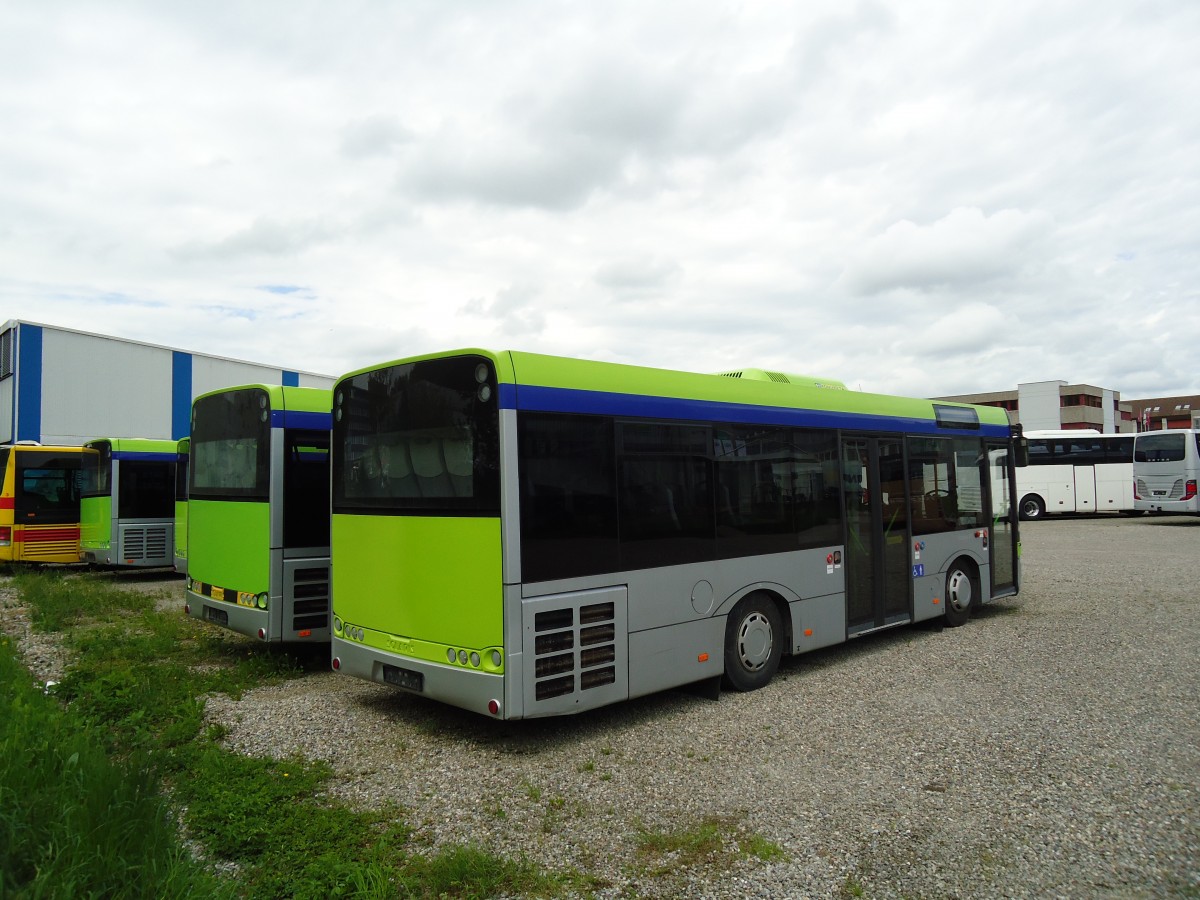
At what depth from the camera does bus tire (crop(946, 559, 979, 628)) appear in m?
9.67

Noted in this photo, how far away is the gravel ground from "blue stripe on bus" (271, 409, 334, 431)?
8.47ft

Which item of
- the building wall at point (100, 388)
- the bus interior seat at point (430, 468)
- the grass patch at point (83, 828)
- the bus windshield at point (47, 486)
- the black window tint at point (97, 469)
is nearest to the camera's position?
the grass patch at point (83, 828)

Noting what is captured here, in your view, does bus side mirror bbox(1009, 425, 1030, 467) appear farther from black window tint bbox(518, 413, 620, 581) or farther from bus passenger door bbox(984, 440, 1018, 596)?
black window tint bbox(518, 413, 620, 581)

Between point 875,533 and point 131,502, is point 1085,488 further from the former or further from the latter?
point 131,502

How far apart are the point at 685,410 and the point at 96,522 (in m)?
15.2

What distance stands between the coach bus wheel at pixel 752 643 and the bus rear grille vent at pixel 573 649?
1475 millimetres

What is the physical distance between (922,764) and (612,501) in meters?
2.74

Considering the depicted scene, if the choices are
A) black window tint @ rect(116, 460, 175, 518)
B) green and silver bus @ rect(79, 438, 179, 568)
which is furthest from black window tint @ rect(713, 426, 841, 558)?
black window tint @ rect(116, 460, 175, 518)

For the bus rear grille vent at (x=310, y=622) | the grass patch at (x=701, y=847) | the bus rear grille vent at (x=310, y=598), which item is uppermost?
the bus rear grille vent at (x=310, y=598)

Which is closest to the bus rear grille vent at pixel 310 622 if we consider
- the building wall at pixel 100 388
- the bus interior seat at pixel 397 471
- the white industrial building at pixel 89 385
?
the bus interior seat at pixel 397 471

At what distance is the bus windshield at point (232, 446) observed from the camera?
7970 millimetres

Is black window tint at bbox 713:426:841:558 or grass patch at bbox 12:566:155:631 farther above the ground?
black window tint at bbox 713:426:841:558

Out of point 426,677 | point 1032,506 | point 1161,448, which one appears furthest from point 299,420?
point 1032,506

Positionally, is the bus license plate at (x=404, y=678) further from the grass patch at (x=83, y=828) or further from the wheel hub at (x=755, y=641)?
the wheel hub at (x=755, y=641)
